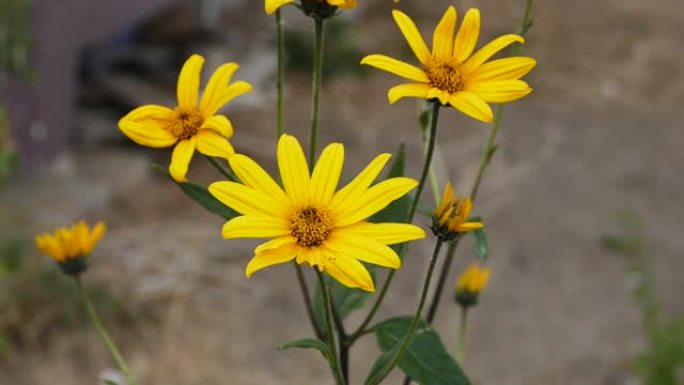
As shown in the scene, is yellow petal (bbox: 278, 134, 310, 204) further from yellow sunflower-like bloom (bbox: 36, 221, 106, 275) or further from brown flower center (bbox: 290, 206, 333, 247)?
yellow sunflower-like bloom (bbox: 36, 221, 106, 275)

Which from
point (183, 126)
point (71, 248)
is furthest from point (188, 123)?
point (71, 248)

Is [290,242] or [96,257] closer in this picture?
[290,242]

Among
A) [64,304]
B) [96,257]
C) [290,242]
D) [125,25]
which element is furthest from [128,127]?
[125,25]

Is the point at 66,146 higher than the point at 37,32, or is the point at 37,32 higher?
the point at 37,32

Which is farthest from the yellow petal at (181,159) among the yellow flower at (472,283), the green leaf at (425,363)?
the yellow flower at (472,283)

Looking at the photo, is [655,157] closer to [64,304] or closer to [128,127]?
[64,304]

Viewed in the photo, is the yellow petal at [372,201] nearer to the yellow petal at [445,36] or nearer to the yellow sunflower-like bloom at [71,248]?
the yellow petal at [445,36]
